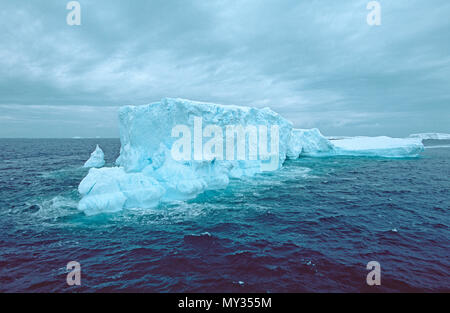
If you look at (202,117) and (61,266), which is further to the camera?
(202,117)

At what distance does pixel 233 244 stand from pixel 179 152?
10929 mm

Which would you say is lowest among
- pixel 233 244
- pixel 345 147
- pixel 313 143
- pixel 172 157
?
pixel 233 244

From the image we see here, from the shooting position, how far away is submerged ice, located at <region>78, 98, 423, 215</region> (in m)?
14.1

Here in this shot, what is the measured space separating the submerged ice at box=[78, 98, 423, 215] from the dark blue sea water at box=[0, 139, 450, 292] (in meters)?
1.18

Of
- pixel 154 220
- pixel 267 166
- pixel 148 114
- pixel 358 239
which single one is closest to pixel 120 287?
pixel 154 220

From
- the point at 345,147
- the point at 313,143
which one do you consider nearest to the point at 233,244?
the point at 313,143

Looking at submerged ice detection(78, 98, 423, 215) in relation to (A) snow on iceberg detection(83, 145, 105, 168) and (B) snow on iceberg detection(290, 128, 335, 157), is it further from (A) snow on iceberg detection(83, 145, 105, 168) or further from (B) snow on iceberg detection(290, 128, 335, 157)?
(B) snow on iceberg detection(290, 128, 335, 157)

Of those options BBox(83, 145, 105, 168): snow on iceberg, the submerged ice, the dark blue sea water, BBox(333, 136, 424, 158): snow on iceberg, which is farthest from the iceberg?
BBox(83, 145, 105, 168): snow on iceberg

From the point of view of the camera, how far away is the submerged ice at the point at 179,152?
1414 cm

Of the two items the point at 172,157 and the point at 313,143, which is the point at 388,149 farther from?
the point at 172,157

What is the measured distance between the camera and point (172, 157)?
18.7 metres

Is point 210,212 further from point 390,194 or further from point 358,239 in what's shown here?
point 390,194

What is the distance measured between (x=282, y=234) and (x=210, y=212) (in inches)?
183

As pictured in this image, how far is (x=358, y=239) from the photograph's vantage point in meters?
10.4
